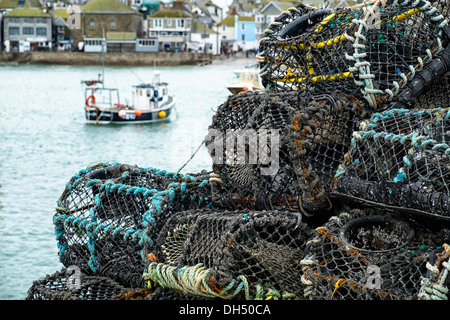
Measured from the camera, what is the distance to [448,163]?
2.43 meters

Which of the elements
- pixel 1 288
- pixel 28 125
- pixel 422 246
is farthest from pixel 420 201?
pixel 28 125

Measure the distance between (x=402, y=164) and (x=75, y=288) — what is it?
150 cm

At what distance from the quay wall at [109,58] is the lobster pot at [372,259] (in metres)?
61.6

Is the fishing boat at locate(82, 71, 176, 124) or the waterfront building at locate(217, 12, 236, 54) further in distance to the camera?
the waterfront building at locate(217, 12, 236, 54)

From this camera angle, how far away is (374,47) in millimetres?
3025

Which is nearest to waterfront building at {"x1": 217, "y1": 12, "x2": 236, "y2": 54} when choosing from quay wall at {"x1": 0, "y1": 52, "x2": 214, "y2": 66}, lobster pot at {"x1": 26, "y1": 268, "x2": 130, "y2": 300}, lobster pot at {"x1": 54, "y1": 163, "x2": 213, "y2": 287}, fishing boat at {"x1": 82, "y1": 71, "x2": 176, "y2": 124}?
quay wall at {"x1": 0, "y1": 52, "x2": 214, "y2": 66}

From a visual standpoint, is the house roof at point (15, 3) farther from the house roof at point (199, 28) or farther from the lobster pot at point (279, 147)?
the lobster pot at point (279, 147)

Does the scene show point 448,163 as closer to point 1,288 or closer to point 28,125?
point 1,288

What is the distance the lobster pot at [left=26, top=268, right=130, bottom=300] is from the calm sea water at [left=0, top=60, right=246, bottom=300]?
1.07m

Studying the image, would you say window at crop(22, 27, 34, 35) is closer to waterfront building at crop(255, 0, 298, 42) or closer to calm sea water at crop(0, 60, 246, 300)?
calm sea water at crop(0, 60, 246, 300)

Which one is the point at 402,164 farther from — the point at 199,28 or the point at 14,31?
the point at 199,28

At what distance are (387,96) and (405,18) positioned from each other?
0.39m

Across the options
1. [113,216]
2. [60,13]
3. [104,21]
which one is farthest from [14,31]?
[113,216]

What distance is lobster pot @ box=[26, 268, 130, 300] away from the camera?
2.95m
